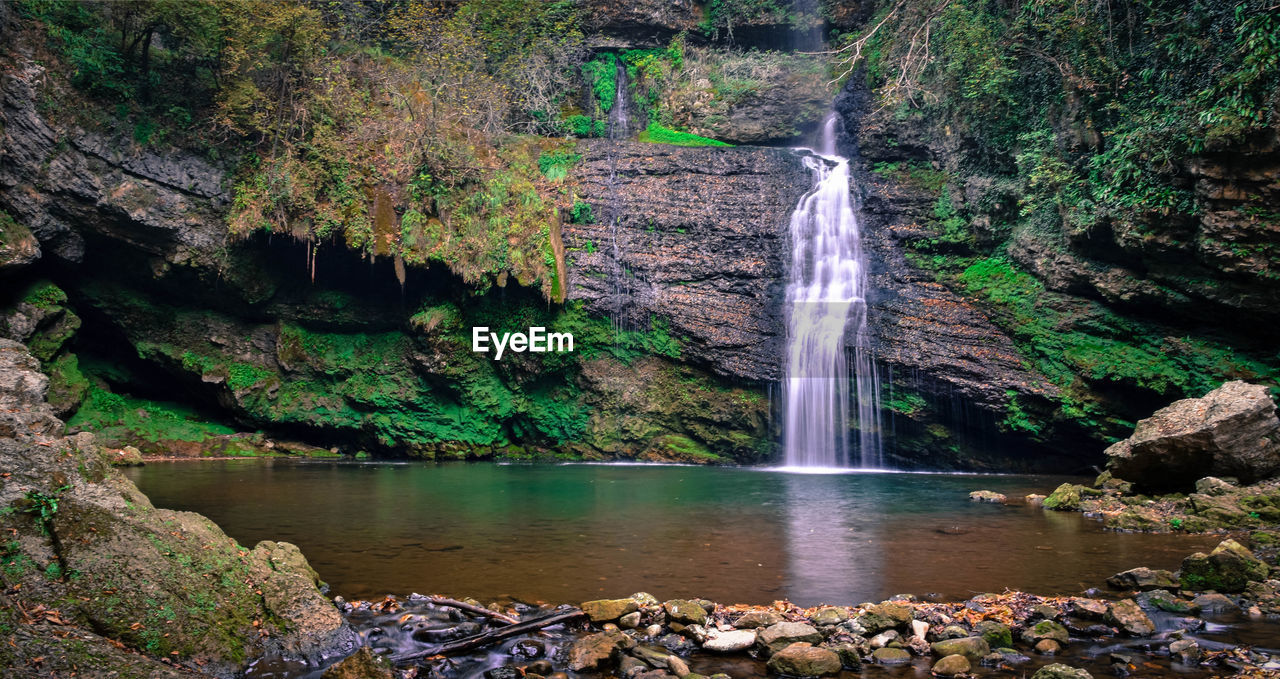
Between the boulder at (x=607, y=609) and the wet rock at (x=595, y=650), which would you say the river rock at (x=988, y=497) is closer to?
the boulder at (x=607, y=609)

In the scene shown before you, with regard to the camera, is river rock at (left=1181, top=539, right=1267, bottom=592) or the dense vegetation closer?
river rock at (left=1181, top=539, right=1267, bottom=592)

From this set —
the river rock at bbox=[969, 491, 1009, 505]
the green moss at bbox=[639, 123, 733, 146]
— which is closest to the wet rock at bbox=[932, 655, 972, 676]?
the river rock at bbox=[969, 491, 1009, 505]

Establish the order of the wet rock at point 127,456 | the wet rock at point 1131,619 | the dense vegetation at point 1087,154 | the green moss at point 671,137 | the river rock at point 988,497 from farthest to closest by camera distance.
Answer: the green moss at point 671,137 → the wet rock at point 127,456 → the river rock at point 988,497 → the dense vegetation at point 1087,154 → the wet rock at point 1131,619

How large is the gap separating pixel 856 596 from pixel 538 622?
2.75 metres

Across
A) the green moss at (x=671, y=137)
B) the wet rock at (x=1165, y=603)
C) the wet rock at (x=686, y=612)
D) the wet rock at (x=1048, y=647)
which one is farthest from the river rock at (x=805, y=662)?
the green moss at (x=671, y=137)

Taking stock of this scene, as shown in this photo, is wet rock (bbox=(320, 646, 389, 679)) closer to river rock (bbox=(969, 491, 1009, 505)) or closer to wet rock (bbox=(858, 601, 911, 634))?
wet rock (bbox=(858, 601, 911, 634))

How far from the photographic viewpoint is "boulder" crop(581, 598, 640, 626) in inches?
208

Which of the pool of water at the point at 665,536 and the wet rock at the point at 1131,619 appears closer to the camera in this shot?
the wet rock at the point at 1131,619

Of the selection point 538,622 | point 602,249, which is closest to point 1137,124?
point 602,249

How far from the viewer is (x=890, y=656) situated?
15.5 ft

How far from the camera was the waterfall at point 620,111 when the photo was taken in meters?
24.6

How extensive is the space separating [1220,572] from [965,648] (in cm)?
293

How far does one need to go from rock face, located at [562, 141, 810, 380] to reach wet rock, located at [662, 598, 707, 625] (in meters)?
12.6

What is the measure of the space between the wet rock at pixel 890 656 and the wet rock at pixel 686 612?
46.7 inches
